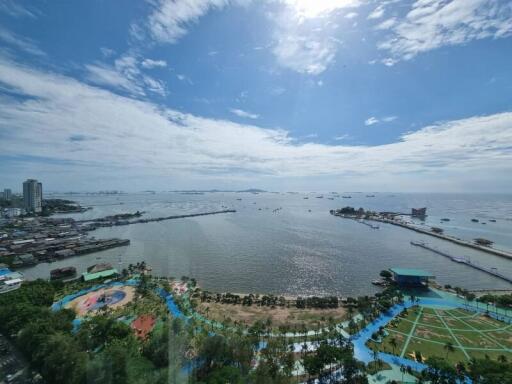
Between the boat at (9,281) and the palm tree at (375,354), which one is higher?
the palm tree at (375,354)

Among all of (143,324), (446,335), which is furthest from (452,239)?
(143,324)

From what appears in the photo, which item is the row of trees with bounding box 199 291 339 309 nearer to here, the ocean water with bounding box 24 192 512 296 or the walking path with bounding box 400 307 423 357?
the ocean water with bounding box 24 192 512 296

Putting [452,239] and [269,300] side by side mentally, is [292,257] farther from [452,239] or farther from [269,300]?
[452,239]

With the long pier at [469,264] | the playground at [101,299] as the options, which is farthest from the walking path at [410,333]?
the playground at [101,299]

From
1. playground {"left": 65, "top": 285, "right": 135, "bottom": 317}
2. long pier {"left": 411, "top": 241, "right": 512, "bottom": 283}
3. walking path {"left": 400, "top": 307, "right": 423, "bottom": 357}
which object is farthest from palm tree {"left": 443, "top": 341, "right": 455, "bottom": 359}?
playground {"left": 65, "top": 285, "right": 135, "bottom": 317}

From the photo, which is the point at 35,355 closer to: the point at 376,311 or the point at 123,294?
the point at 123,294

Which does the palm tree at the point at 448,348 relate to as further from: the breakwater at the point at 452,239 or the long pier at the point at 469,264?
the breakwater at the point at 452,239
